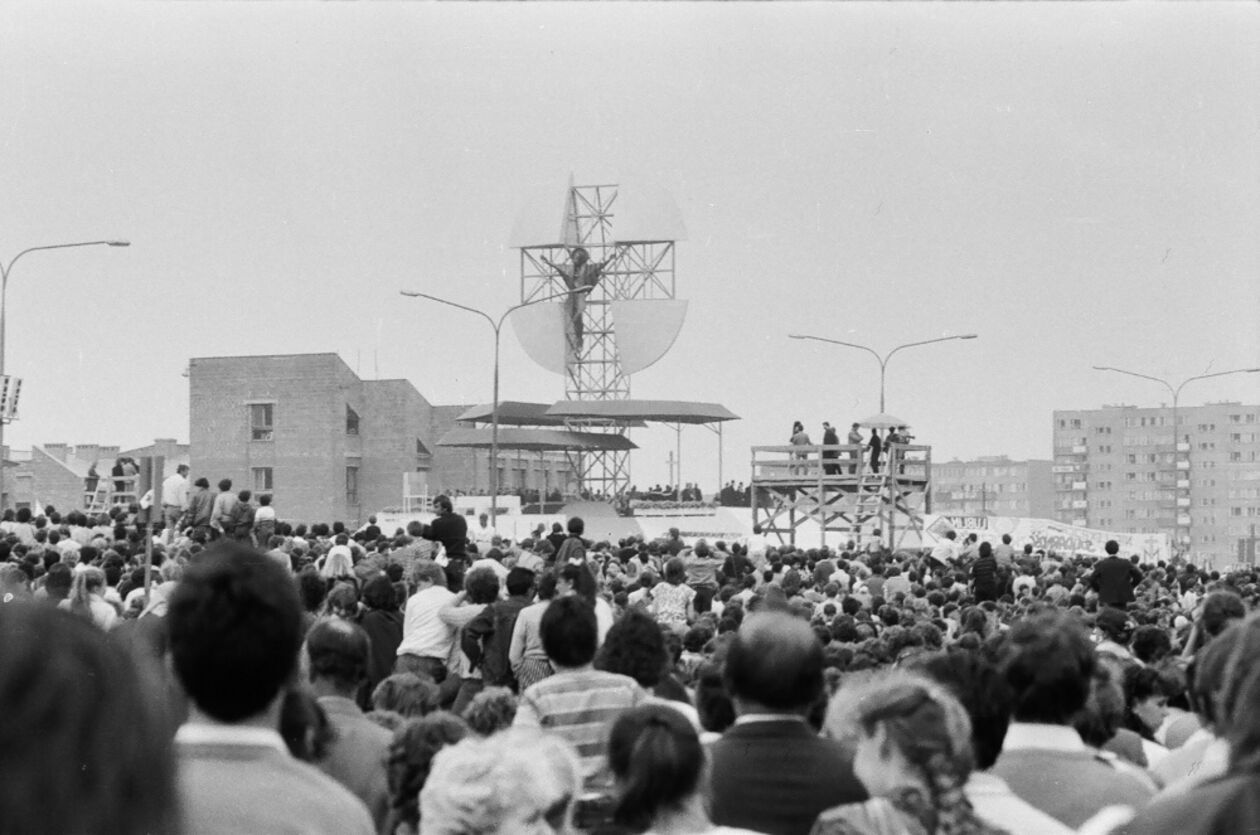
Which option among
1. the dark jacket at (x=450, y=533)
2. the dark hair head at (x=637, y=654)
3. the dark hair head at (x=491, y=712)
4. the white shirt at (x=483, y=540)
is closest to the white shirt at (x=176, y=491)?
the white shirt at (x=483, y=540)

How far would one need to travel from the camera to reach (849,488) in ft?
167

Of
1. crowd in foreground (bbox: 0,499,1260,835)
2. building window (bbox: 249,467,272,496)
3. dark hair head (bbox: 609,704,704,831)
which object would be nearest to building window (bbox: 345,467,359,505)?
building window (bbox: 249,467,272,496)

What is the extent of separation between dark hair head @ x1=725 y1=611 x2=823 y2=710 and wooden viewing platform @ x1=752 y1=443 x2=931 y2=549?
126 ft

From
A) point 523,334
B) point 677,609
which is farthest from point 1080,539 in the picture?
point 677,609

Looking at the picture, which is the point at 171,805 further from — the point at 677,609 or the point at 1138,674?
the point at 677,609

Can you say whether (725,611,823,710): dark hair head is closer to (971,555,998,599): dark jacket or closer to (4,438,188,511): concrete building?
(971,555,998,599): dark jacket

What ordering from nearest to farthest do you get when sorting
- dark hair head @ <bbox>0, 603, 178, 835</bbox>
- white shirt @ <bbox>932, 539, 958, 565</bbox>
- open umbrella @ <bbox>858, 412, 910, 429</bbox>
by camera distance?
dark hair head @ <bbox>0, 603, 178, 835</bbox> → white shirt @ <bbox>932, 539, 958, 565</bbox> → open umbrella @ <bbox>858, 412, 910, 429</bbox>

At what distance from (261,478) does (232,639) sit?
66572 mm

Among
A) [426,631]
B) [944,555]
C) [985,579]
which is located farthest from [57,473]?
[426,631]

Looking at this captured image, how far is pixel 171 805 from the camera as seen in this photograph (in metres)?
2.45

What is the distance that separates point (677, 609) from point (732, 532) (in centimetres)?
3975

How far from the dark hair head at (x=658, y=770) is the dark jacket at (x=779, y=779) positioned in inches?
25.3

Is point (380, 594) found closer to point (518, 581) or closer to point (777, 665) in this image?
point (518, 581)

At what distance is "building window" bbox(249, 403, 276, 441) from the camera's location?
68.7 metres
